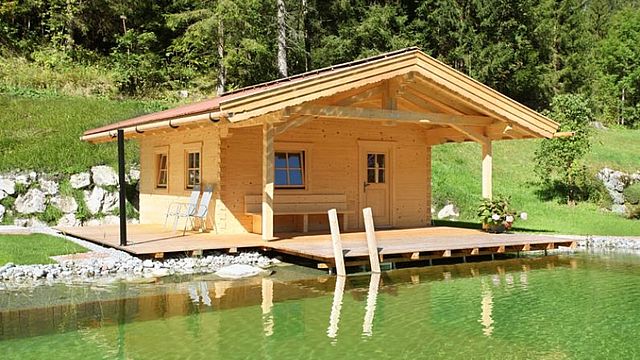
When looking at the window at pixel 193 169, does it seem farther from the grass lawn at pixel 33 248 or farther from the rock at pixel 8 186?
the rock at pixel 8 186

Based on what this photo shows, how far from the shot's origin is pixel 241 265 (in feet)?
32.4

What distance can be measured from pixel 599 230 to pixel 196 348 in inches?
503

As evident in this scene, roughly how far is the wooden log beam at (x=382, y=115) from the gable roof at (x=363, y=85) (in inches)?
10.0

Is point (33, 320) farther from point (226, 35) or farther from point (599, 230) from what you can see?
point (226, 35)

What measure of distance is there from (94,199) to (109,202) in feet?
1.26

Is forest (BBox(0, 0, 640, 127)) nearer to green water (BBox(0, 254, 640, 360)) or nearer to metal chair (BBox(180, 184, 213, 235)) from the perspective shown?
metal chair (BBox(180, 184, 213, 235))

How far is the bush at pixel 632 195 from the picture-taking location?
750 inches

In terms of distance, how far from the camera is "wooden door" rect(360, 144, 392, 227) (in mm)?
14039

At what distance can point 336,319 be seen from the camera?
703 cm

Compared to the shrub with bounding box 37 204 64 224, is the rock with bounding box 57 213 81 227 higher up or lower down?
lower down

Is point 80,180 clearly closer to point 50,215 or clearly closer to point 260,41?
point 50,215

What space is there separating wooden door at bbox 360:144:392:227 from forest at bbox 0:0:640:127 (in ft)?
35.7

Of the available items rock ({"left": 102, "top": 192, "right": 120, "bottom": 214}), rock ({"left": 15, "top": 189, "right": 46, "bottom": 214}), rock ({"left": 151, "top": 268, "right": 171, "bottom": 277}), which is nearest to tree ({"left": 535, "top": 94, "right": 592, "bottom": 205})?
rock ({"left": 102, "top": 192, "right": 120, "bottom": 214})

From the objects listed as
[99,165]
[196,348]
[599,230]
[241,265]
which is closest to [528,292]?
[241,265]
